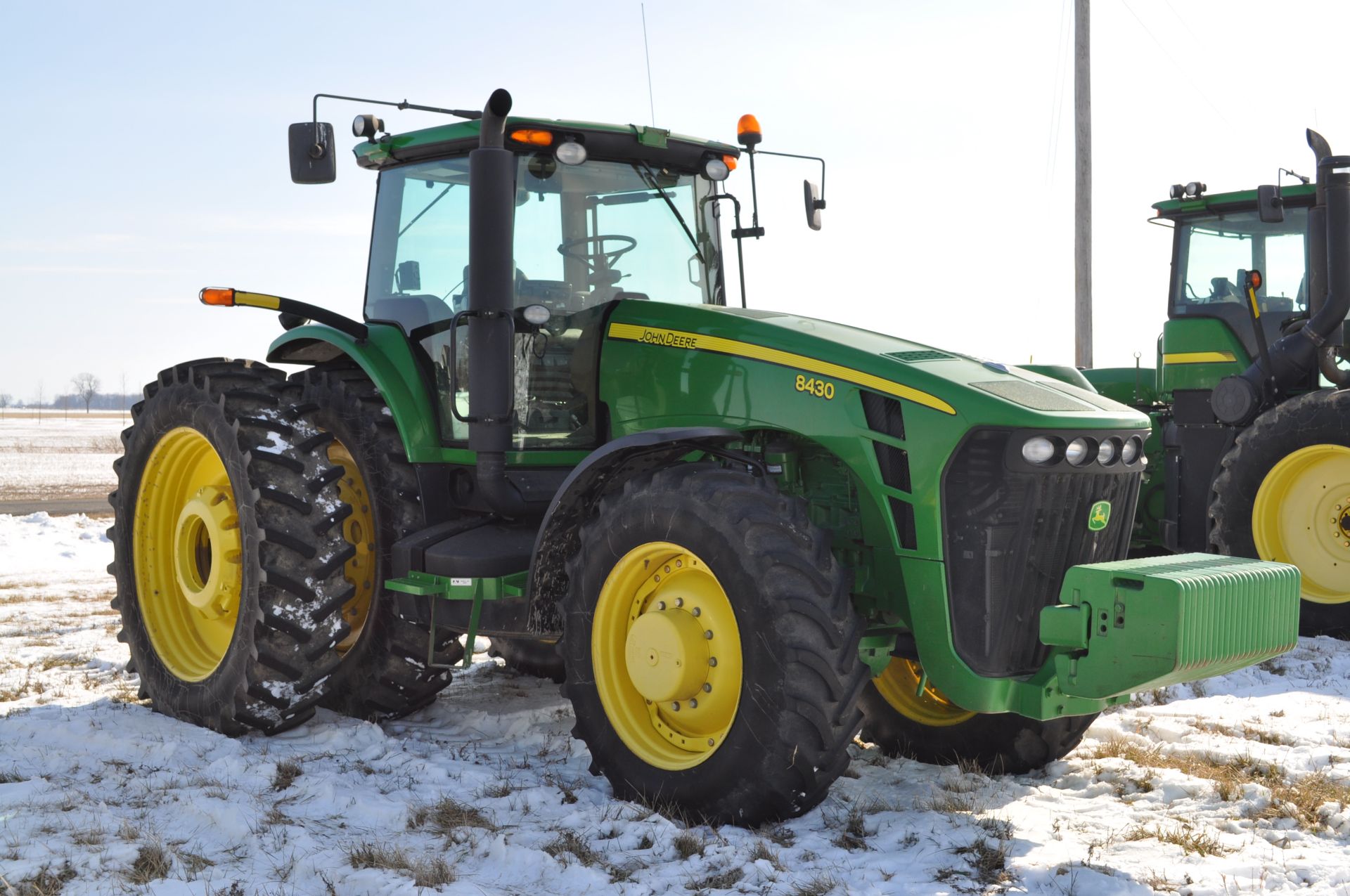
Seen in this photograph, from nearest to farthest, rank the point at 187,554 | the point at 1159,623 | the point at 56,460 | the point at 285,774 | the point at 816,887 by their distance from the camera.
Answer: the point at 816,887 → the point at 1159,623 → the point at 285,774 → the point at 187,554 → the point at 56,460

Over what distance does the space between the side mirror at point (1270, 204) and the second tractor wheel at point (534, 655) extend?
5.98 m

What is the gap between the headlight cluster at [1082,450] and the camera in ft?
14.2

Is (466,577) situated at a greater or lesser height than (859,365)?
lesser

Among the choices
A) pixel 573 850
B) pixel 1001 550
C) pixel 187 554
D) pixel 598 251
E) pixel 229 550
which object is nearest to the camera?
pixel 573 850

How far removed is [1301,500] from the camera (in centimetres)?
888

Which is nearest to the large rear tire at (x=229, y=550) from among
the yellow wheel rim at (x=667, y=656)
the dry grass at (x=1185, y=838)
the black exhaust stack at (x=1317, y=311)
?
the yellow wheel rim at (x=667, y=656)

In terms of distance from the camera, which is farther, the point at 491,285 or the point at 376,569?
the point at 376,569

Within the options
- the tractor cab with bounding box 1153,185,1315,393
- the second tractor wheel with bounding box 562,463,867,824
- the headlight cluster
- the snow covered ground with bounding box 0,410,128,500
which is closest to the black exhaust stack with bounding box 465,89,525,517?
the second tractor wheel with bounding box 562,463,867,824

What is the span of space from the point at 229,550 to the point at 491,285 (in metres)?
→ 1.96

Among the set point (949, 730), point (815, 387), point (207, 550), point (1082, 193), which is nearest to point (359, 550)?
point (207, 550)

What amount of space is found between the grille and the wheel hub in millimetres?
3283

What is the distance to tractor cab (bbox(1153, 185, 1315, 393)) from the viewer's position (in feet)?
32.1

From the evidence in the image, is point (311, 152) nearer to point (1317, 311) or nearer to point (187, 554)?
point (187, 554)

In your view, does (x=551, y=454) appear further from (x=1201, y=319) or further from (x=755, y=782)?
(x=1201, y=319)
